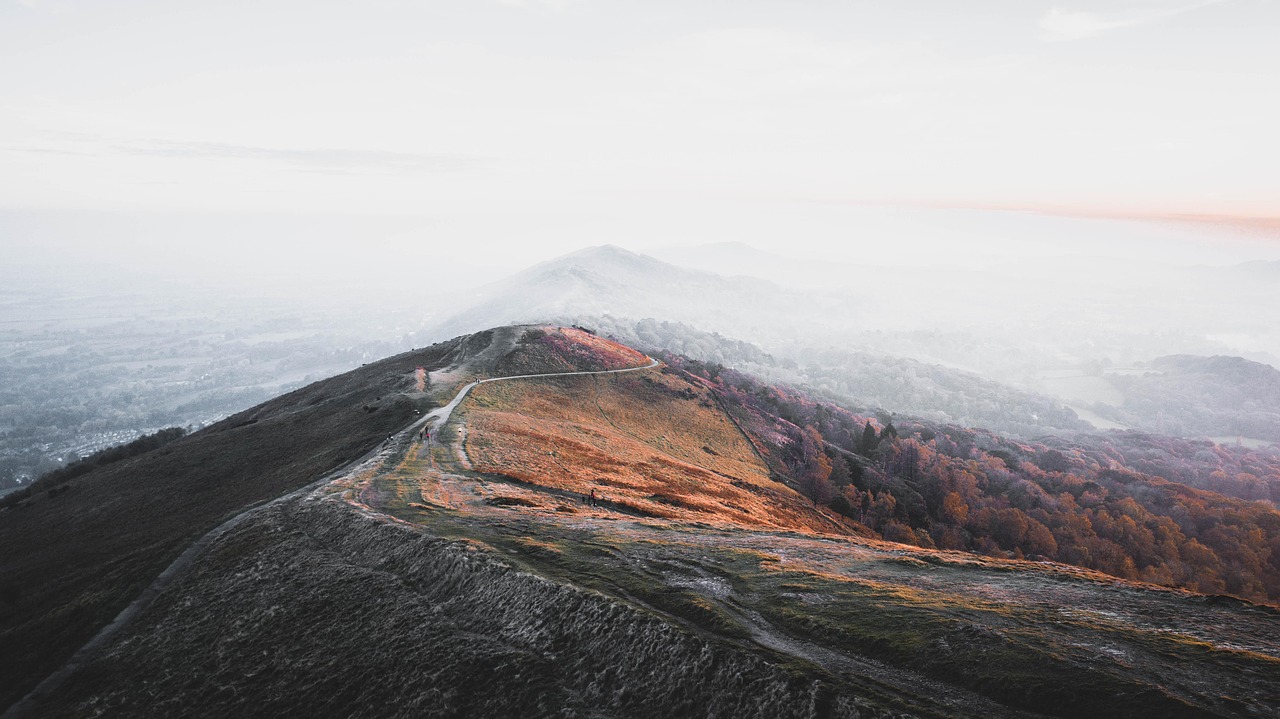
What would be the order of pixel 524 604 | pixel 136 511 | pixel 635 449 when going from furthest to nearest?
pixel 635 449
pixel 136 511
pixel 524 604

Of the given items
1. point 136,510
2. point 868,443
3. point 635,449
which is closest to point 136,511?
point 136,510

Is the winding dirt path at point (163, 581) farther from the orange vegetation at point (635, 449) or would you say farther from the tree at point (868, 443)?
the tree at point (868, 443)

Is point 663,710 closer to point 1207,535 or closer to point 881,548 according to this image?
point 881,548

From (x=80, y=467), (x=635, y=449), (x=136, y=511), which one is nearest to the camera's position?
(x=136, y=511)

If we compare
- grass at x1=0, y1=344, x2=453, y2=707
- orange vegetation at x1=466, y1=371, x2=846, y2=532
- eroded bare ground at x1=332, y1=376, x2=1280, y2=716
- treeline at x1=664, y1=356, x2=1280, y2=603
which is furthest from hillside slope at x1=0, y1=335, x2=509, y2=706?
treeline at x1=664, y1=356, x2=1280, y2=603

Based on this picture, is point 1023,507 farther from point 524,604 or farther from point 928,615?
point 524,604

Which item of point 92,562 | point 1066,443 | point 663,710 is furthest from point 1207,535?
point 92,562

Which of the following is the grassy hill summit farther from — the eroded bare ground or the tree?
the tree
